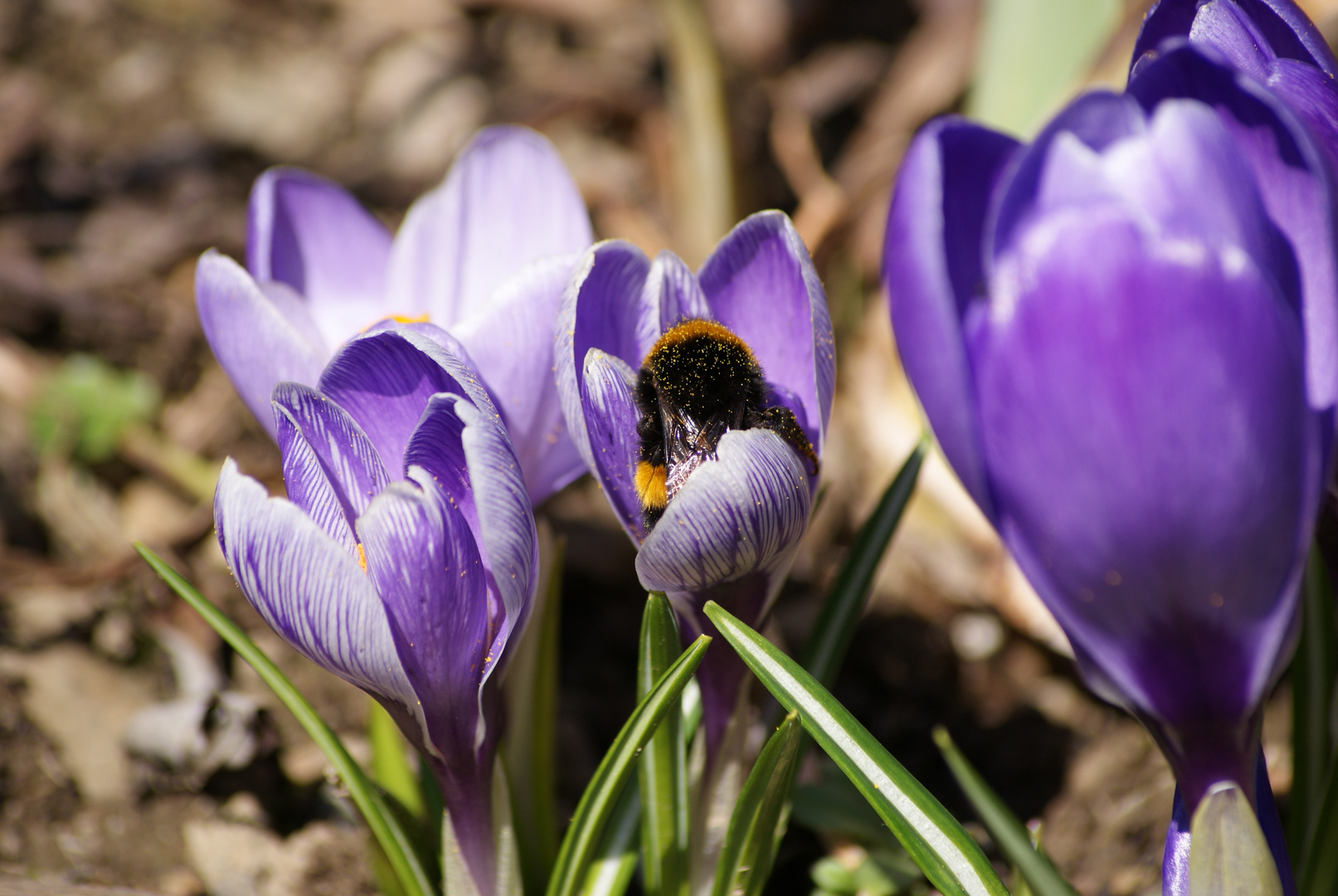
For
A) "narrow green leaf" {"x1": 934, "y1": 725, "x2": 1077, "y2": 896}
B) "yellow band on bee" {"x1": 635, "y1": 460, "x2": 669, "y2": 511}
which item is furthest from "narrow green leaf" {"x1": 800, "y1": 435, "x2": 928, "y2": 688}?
"yellow band on bee" {"x1": 635, "y1": 460, "x2": 669, "y2": 511}

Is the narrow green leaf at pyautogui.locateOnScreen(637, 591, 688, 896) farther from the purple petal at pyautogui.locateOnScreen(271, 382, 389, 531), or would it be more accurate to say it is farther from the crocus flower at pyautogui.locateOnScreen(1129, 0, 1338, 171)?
the crocus flower at pyautogui.locateOnScreen(1129, 0, 1338, 171)

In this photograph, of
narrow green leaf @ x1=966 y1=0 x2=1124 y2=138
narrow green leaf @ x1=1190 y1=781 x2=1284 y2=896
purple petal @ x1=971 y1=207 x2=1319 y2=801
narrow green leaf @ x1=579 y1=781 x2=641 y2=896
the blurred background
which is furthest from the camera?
narrow green leaf @ x1=966 y1=0 x2=1124 y2=138

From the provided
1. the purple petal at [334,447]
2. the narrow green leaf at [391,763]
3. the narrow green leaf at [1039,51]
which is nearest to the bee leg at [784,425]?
the purple petal at [334,447]

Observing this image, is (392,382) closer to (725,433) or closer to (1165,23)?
(725,433)

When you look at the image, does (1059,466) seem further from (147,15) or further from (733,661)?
(147,15)

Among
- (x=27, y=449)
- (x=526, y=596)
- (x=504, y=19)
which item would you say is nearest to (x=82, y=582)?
(x=27, y=449)
